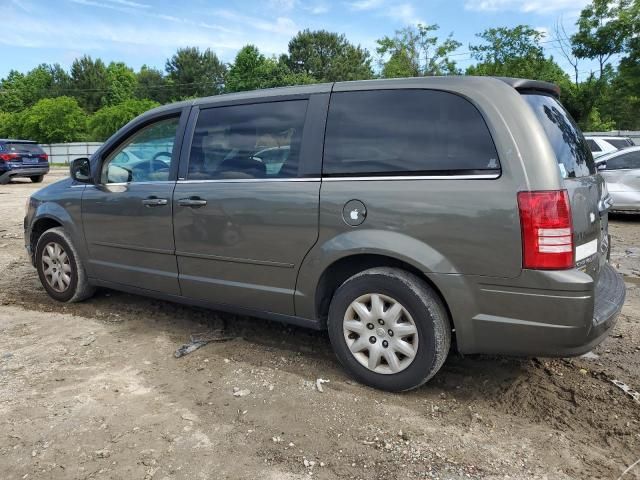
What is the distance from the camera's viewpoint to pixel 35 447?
2736mm

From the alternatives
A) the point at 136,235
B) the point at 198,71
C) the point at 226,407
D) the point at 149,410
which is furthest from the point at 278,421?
the point at 198,71

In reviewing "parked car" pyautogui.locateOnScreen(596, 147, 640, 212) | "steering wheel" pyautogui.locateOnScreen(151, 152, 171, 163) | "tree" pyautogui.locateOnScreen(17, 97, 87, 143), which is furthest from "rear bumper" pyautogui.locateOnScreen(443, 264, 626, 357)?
"tree" pyautogui.locateOnScreen(17, 97, 87, 143)

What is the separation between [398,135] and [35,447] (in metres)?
2.54

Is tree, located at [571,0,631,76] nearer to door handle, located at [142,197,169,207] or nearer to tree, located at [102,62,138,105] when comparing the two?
door handle, located at [142,197,169,207]

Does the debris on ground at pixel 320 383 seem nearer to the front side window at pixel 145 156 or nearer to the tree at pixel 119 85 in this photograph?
the front side window at pixel 145 156

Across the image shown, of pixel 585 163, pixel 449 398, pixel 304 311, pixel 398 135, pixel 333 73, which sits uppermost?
pixel 333 73

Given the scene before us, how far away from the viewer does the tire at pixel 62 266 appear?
16.0 ft

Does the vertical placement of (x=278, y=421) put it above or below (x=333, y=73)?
below

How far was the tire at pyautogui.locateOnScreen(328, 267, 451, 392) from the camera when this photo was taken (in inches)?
119

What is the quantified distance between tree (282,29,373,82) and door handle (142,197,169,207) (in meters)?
60.2

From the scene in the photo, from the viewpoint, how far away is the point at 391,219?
9.99 ft

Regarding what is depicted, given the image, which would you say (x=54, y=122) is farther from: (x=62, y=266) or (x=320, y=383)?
(x=320, y=383)

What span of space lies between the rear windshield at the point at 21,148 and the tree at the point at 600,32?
24.9m

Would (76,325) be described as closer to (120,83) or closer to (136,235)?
(136,235)
